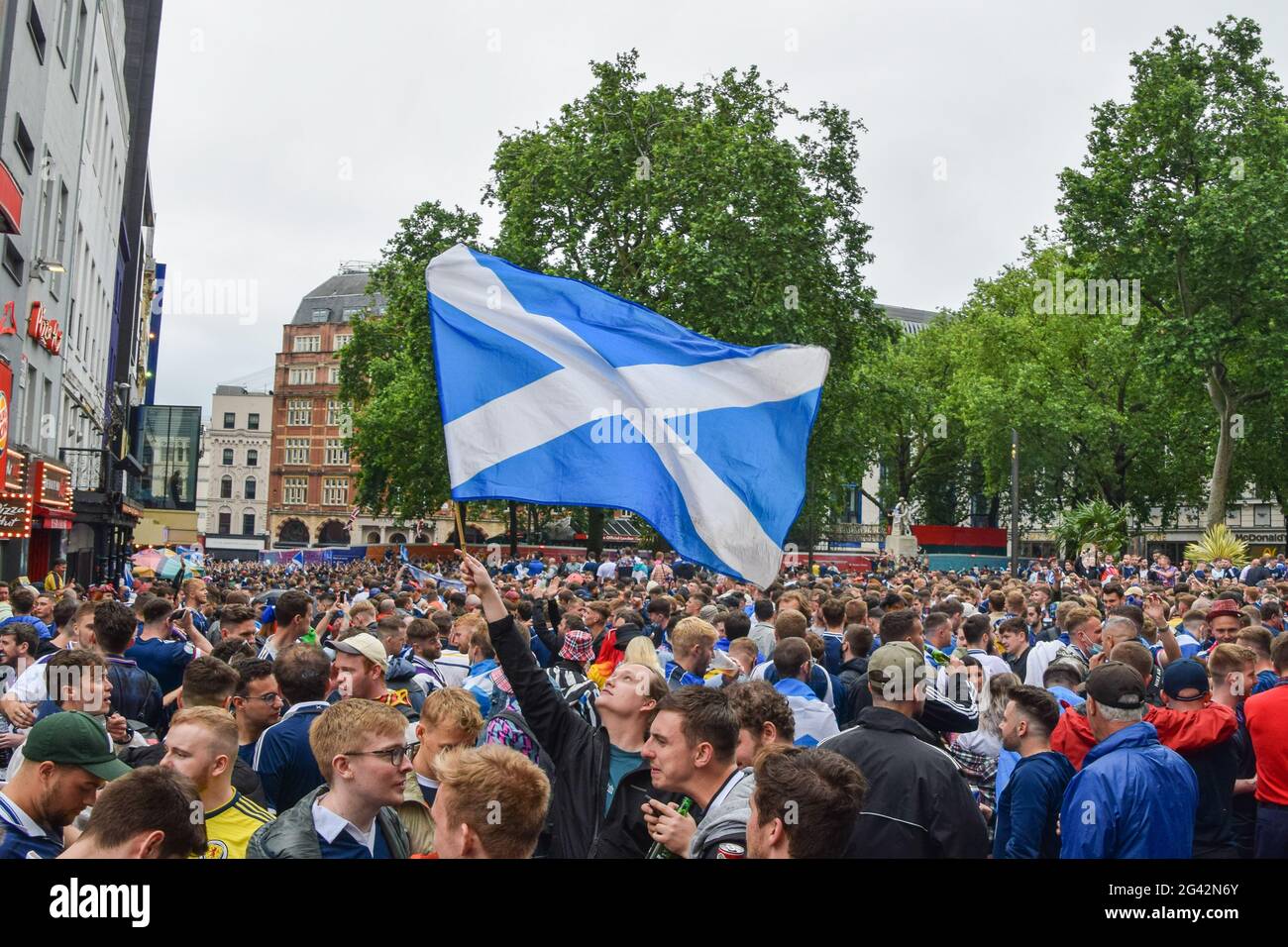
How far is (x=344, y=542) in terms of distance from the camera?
109m

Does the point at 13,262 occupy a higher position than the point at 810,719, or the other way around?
the point at 13,262

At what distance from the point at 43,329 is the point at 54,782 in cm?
2009

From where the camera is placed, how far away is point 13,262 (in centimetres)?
1994

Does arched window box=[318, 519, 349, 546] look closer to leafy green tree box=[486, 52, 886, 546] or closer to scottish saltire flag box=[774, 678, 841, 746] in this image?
leafy green tree box=[486, 52, 886, 546]

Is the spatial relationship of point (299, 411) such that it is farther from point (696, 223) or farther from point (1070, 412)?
point (696, 223)

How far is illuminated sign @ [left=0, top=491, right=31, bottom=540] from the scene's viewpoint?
16530 millimetres

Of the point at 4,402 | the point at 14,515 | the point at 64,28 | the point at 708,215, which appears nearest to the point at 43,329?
the point at 64,28

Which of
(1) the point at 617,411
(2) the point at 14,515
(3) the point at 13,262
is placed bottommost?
(2) the point at 14,515

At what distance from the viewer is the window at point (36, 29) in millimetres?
19047

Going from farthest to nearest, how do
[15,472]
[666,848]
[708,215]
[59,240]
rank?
[708,215]
[59,240]
[15,472]
[666,848]

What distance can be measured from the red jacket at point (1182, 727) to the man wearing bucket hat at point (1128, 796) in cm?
80

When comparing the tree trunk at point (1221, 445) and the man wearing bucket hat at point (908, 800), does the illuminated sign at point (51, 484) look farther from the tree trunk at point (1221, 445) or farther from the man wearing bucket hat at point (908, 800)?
the tree trunk at point (1221, 445)

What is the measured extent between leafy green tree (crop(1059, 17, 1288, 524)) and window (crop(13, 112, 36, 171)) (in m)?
28.3

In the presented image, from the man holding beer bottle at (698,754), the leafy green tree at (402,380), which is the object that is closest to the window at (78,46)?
the leafy green tree at (402,380)
